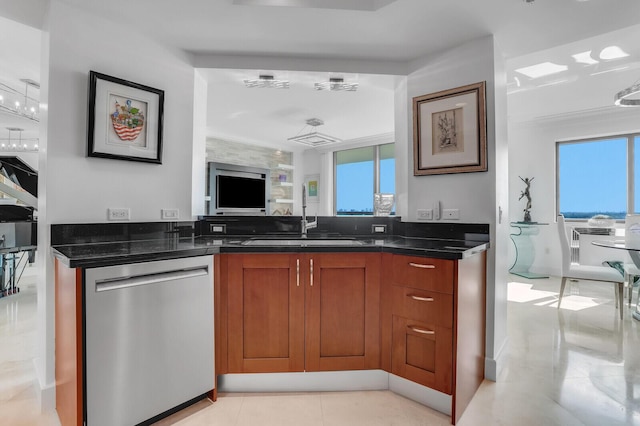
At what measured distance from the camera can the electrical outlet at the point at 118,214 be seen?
6.45 feet

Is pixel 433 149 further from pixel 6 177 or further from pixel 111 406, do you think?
pixel 6 177

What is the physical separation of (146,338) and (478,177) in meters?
2.22

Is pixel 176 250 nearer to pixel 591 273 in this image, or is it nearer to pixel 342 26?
pixel 342 26

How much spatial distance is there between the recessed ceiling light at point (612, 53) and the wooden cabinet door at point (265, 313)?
125 inches

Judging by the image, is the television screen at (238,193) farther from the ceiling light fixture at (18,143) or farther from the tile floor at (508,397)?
the ceiling light fixture at (18,143)

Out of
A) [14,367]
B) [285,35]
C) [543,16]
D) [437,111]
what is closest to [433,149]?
[437,111]

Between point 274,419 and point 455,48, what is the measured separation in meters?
2.65

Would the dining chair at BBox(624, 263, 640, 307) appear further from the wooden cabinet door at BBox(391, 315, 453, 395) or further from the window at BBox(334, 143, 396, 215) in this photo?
the window at BBox(334, 143, 396, 215)

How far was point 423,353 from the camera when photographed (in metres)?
1.75

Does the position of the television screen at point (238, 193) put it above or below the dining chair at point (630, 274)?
above

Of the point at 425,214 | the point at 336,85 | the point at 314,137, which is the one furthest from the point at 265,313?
the point at 314,137

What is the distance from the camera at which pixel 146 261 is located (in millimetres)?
1513

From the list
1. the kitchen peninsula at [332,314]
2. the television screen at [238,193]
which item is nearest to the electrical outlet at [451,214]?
the kitchen peninsula at [332,314]

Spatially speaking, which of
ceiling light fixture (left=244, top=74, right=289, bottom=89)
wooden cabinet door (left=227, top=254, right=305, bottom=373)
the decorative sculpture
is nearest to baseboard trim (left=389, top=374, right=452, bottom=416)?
wooden cabinet door (left=227, top=254, right=305, bottom=373)
